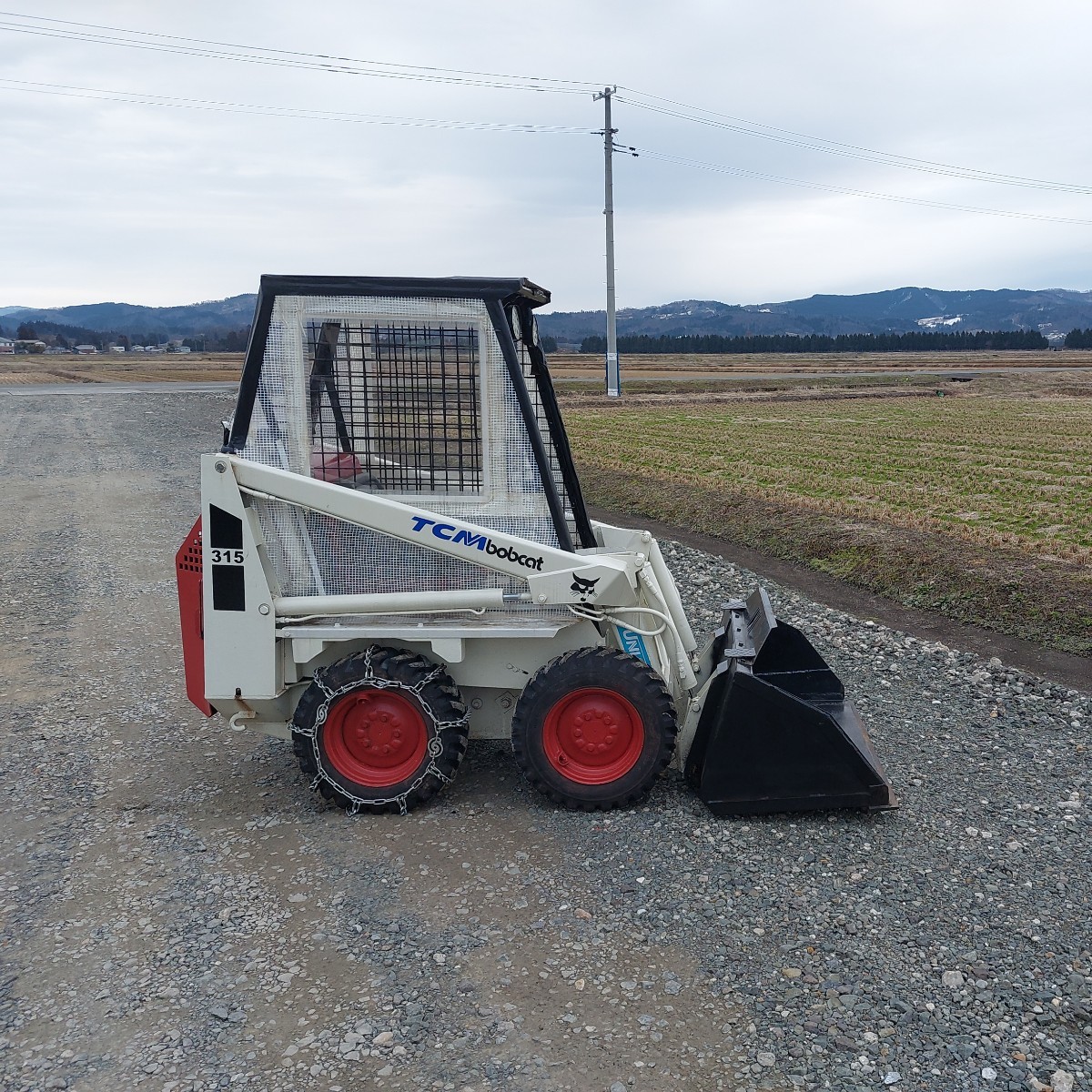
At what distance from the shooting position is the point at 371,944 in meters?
4.41

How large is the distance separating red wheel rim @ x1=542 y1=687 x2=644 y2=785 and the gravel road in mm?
256

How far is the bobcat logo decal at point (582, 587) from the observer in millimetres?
5516

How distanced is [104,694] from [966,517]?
10946 mm

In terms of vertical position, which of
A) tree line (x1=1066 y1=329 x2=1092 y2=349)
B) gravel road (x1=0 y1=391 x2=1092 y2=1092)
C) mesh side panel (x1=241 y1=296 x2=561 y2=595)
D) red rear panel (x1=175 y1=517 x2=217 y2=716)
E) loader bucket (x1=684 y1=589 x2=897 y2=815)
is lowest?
gravel road (x1=0 y1=391 x2=1092 y2=1092)

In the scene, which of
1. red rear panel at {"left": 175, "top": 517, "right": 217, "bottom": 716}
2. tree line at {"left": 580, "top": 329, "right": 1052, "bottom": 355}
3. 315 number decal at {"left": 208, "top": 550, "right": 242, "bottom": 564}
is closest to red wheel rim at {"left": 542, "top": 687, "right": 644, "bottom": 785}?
315 number decal at {"left": 208, "top": 550, "right": 242, "bottom": 564}

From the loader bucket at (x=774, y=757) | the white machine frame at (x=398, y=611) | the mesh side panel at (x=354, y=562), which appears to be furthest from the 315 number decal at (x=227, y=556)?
the loader bucket at (x=774, y=757)

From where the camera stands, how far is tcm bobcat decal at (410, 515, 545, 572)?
546 centimetres

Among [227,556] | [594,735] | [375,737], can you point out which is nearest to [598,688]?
[594,735]

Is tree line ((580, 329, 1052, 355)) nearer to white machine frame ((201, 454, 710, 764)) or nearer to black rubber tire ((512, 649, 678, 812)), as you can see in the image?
white machine frame ((201, 454, 710, 764))

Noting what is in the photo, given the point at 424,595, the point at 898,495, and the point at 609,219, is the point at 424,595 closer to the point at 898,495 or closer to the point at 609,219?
the point at 898,495

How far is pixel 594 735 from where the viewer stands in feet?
18.2

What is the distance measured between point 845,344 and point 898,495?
447ft

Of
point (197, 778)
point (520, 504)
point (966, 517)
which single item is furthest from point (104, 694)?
point (966, 517)

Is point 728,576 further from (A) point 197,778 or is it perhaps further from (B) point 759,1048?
(B) point 759,1048
